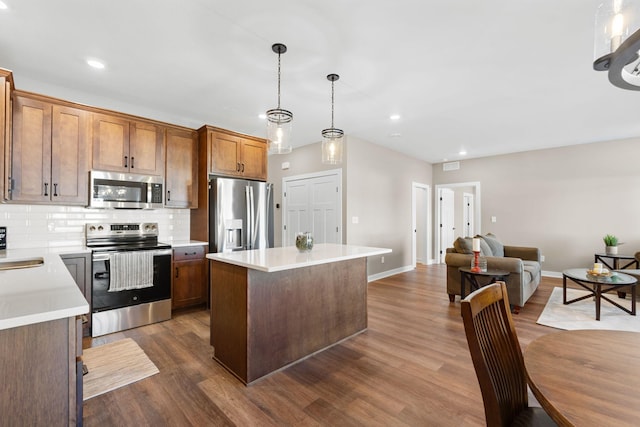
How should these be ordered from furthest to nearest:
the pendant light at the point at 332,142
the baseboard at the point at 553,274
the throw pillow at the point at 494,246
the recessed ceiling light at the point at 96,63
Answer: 1. the baseboard at the point at 553,274
2. the throw pillow at the point at 494,246
3. the pendant light at the point at 332,142
4. the recessed ceiling light at the point at 96,63

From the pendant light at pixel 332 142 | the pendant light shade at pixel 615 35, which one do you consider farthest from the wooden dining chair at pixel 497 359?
the pendant light at pixel 332 142

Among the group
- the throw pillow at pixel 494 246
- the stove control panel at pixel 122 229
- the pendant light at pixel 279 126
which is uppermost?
the pendant light at pixel 279 126

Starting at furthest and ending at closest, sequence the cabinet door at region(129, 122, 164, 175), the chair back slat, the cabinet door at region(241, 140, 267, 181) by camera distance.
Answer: the cabinet door at region(241, 140, 267, 181), the cabinet door at region(129, 122, 164, 175), the chair back slat

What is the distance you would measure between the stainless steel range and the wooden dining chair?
10.9 feet

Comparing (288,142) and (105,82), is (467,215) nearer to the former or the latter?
(288,142)

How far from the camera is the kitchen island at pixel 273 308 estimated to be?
2152 millimetres

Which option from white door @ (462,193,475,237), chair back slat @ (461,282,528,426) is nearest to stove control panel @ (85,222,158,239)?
chair back slat @ (461,282,528,426)

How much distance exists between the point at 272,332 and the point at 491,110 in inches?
152

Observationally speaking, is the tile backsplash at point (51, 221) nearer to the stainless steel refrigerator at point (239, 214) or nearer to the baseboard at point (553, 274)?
the stainless steel refrigerator at point (239, 214)

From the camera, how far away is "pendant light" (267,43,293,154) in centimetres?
247

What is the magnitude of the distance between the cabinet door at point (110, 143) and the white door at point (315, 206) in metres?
3.09

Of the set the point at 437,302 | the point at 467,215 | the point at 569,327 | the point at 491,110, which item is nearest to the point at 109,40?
the point at 491,110

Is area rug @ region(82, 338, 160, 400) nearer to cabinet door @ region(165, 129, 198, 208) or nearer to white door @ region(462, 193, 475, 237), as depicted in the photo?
cabinet door @ region(165, 129, 198, 208)

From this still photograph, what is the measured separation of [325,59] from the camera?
105 inches
